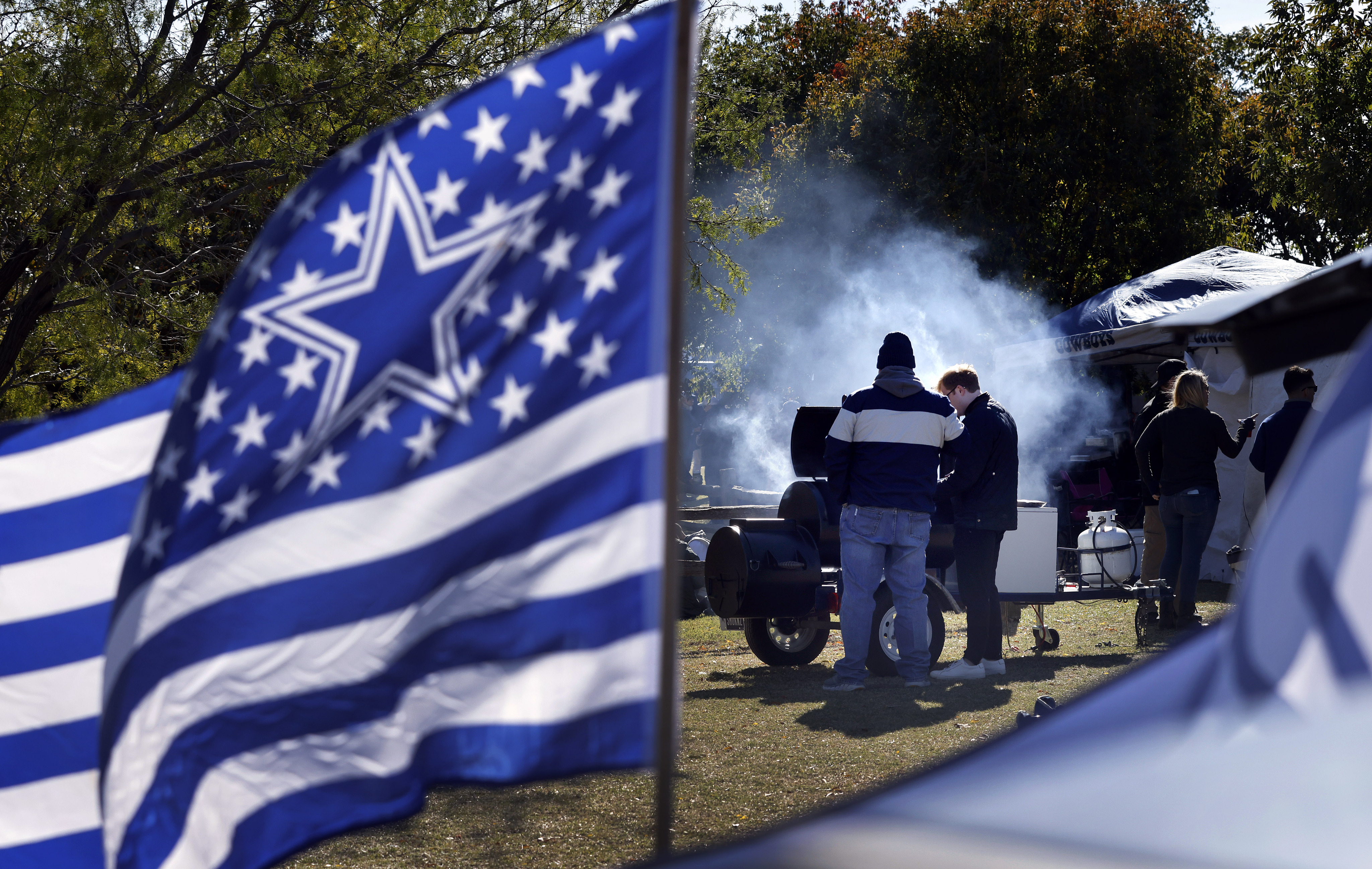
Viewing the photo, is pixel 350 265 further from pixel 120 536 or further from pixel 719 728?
pixel 719 728

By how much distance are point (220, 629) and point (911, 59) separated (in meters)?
22.8

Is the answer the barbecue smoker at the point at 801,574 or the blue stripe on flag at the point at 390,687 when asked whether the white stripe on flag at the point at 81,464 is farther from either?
the barbecue smoker at the point at 801,574

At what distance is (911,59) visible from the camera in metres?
23.4

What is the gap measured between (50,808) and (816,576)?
6.05 meters

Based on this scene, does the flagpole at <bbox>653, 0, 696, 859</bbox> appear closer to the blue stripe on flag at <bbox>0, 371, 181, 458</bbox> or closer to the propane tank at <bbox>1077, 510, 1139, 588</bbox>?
the blue stripe on flag at <bbox>0, 371, 181, 458</bbox>

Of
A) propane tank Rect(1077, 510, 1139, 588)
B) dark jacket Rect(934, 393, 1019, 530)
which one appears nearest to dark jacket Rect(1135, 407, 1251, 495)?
propane tank Rect(1077, 510, 1139, 588)

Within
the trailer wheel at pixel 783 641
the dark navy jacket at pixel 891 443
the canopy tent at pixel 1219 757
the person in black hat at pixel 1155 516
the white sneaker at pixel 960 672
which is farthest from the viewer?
the person in black hat at pixel 1155 516

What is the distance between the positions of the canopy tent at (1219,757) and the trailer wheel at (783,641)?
7.93 m

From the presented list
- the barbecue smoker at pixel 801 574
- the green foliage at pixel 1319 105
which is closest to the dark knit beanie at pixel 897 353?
the barbecue smoker at pixel 801 574

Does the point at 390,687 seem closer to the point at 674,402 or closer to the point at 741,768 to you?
the point at 674,402

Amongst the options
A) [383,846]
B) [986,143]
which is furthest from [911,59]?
[383,846]

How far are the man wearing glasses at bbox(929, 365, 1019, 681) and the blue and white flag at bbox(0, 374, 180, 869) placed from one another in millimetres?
5519

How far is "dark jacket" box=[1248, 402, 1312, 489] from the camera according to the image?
851 cm

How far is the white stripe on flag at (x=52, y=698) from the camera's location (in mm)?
3193
